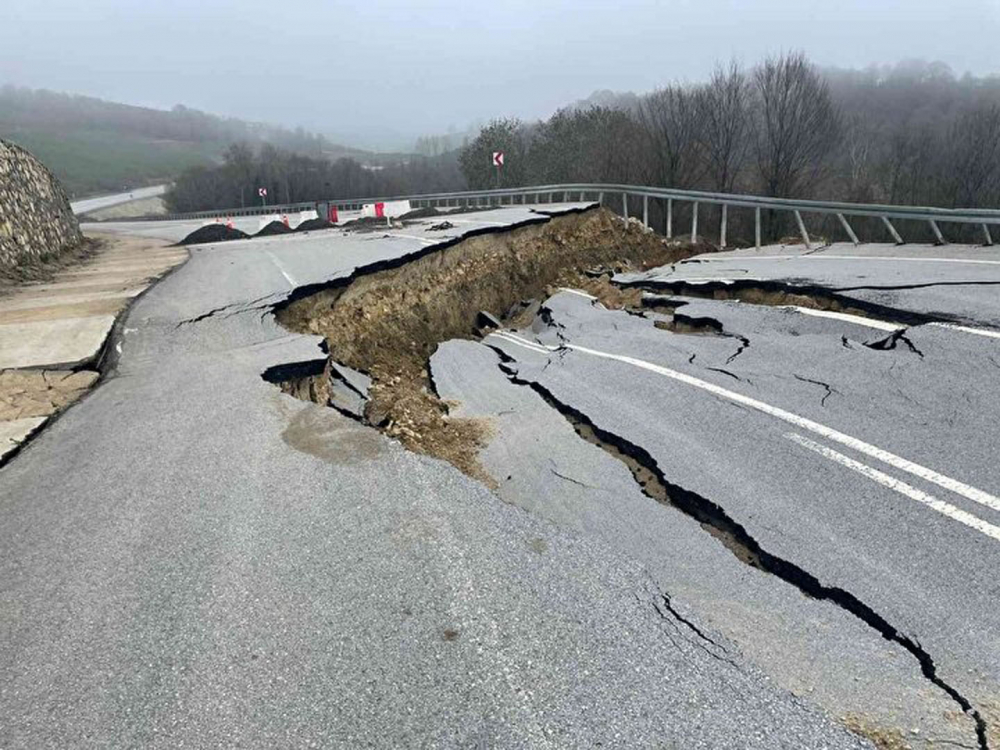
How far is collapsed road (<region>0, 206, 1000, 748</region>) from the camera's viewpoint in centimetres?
267

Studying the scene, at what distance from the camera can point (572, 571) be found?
3.62 meters

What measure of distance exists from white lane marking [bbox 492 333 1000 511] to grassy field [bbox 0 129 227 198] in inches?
4598

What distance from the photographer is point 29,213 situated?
17.1 meters

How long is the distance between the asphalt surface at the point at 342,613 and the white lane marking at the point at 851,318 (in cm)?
315

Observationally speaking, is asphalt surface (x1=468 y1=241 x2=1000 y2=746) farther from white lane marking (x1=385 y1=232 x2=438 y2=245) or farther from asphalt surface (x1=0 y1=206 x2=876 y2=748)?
white lane marking (x1=385 y1=232 x2=438 y2=245)

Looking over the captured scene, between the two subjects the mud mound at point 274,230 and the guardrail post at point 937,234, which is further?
the mud mound at point 274,230

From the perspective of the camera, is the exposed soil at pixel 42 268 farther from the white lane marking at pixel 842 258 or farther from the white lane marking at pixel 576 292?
the white lane marking at pixel 842 258

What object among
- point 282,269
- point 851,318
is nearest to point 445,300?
point 282,269

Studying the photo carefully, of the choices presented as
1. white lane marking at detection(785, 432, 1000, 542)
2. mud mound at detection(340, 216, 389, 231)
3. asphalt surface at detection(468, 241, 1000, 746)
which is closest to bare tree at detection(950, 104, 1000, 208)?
mud mound at detection(340, 216, 389, 231)

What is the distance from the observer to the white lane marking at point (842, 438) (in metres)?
4.09

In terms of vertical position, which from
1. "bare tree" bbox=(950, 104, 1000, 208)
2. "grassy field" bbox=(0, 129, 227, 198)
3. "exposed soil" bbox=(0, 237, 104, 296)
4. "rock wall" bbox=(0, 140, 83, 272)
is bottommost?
"bare tree" bbox=(950, 104, 1000, 208)

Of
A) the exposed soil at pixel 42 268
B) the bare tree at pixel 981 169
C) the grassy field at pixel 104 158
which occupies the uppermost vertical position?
the grassy field at pixel 104 158

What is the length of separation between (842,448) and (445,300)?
936 cm

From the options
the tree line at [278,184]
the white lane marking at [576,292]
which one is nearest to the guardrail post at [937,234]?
the white lane marking at [576,292]
